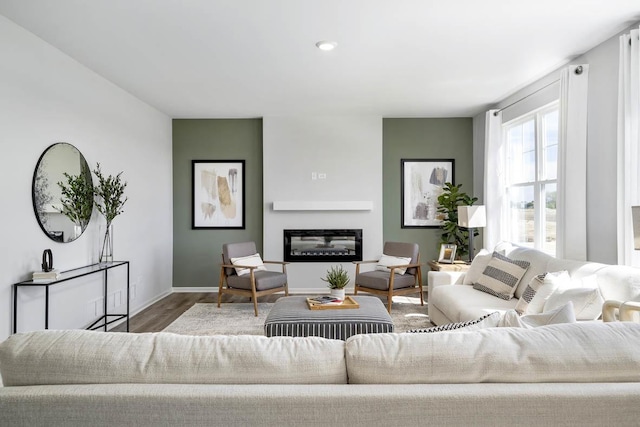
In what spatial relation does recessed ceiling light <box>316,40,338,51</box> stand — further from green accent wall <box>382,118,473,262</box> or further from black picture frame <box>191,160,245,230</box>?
black picture frame <box>191,160,245,230</box>

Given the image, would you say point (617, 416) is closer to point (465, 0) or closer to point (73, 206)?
point (465, 0)

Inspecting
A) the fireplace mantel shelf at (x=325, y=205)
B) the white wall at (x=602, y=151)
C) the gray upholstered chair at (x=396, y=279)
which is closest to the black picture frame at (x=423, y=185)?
the fireplace mantel shelf at (x=325, y=205)

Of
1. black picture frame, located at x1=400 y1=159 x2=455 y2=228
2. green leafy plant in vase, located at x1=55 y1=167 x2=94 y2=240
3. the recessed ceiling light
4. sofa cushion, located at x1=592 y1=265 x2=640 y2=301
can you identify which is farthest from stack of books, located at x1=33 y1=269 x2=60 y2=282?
black picture frame, located at x1=400 y1=159 x2=455 y2=228

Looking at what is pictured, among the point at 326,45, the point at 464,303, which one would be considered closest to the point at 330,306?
the point at 464,303

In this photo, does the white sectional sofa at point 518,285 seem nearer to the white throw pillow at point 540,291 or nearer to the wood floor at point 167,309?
the white throw pillow at point 540,291

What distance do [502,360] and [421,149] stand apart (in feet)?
18.1

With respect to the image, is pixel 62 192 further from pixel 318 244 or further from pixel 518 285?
pixel 518 285

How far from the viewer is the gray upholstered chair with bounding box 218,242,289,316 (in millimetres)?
5062

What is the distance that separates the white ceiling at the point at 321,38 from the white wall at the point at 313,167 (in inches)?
39.8

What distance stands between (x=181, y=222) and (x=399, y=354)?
18.9 feet

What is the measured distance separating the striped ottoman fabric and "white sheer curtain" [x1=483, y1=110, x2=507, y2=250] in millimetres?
2816

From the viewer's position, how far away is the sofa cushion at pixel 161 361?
47.6 inches

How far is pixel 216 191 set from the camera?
6.47 m

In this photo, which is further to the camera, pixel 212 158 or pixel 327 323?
pixel 212 158
